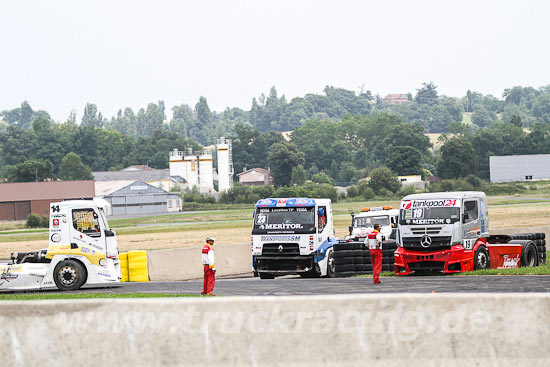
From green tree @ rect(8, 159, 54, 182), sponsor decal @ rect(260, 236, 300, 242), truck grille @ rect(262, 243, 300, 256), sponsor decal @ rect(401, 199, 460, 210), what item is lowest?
truck grille @ rect(262, 243, 300, 256)

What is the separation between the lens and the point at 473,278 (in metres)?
22.3

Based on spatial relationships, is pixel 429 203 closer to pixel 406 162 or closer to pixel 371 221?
pixel 371 221

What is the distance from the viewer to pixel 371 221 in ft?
107

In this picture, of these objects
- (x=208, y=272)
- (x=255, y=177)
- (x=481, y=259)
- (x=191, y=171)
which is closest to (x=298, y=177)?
(x=191, y=171)

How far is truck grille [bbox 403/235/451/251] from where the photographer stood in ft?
79.1

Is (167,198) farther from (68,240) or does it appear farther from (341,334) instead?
(341,334)

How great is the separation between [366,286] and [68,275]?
8.05 m

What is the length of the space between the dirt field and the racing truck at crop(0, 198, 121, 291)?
78.0ft

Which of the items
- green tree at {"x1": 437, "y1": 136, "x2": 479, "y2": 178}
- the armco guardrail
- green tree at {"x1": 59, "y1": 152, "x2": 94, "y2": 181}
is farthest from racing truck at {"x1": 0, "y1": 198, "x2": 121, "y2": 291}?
green tree at {"x1": 59, "y1": 152, "x2": 94, "y2": 181}

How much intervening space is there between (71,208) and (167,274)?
710cm

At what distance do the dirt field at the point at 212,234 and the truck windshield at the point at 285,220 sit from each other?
21.0 m

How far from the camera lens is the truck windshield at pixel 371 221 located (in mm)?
32562

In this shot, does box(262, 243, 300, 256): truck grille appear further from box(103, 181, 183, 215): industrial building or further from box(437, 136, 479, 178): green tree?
box(437, 136, 479, 178): green tree

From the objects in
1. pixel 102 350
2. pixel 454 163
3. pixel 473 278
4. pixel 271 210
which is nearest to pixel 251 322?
pixel 102 350
